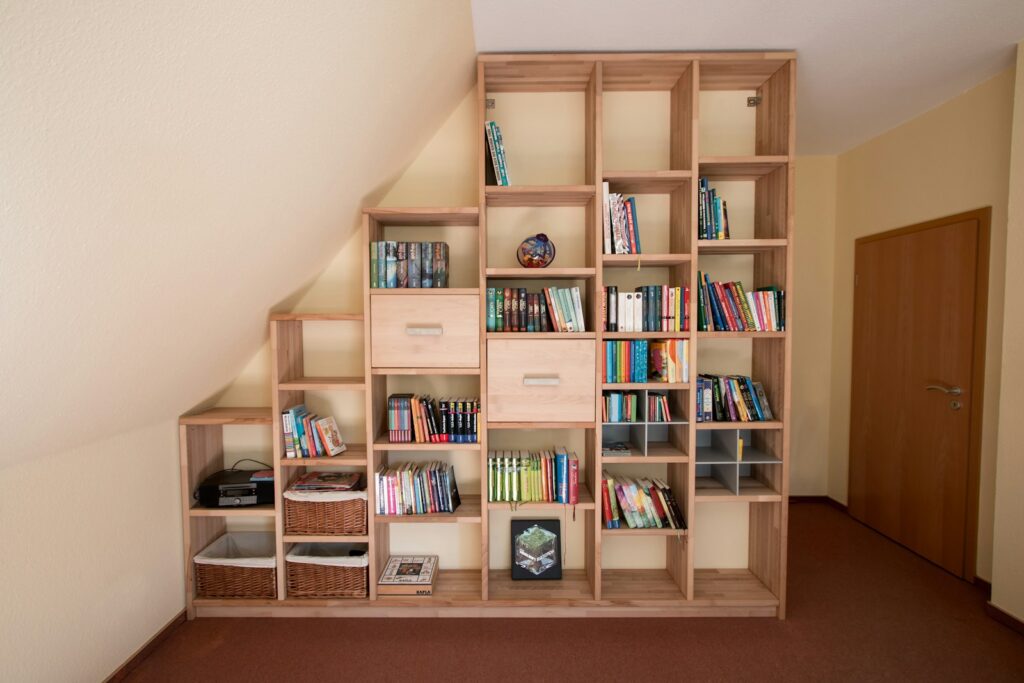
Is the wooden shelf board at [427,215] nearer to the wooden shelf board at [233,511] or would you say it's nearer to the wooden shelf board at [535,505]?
the wooden shelf board at [535,505]

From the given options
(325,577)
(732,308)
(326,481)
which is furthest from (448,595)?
(732,308)

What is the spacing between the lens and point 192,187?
4.00ft

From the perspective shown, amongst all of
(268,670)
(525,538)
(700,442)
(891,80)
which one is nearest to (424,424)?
(525,538)

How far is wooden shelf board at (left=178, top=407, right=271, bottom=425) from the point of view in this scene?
2106mm

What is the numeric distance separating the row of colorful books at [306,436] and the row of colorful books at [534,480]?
2.64 ft

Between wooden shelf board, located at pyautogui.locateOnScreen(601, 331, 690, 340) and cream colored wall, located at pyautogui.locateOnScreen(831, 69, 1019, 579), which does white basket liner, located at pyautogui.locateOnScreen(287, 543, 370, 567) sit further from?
cream colored wall, located at pyautogui.locateOnScreen(831, 69, 1019, 579)

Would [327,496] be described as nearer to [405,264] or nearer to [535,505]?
[535,505]

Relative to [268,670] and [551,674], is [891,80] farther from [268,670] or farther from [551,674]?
[268,670]

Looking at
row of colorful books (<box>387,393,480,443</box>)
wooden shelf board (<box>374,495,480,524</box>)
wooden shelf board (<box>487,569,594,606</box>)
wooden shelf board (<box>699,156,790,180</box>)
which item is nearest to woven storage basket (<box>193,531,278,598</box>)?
wooden shelf board (<box>374,495,480,524</box>)

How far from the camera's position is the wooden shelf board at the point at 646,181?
2.04 metres

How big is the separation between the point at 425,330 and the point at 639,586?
1.70 m

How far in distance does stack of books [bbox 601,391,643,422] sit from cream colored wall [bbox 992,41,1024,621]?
169 cm

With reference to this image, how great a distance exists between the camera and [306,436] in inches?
85.2

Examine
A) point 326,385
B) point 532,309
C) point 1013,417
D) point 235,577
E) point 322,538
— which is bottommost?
point 235,577
